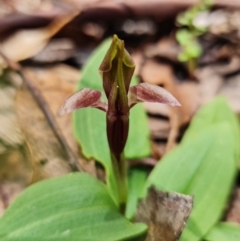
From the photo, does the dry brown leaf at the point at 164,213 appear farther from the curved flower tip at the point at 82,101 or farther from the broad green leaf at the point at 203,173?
Answer: the curved flower tip at the point at 82,101

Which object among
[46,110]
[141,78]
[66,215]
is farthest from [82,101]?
[141,78]

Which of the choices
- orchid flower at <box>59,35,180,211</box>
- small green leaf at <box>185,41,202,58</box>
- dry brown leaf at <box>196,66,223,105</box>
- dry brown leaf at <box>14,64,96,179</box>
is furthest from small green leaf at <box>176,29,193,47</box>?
orchid flower at <box>59,35,180,211</box>

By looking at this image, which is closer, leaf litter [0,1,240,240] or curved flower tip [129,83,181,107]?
curved flower tip [129,83,181,107]

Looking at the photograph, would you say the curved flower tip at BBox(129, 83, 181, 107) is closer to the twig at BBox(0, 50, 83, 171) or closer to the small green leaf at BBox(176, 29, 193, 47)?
the twig at BBox(0, 50, 83, 171)

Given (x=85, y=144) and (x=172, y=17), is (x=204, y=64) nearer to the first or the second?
(x=172, y=17)

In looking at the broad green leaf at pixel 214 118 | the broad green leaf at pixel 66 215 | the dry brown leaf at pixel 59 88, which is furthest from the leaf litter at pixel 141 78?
the broad green leaf at pixel 66 215
